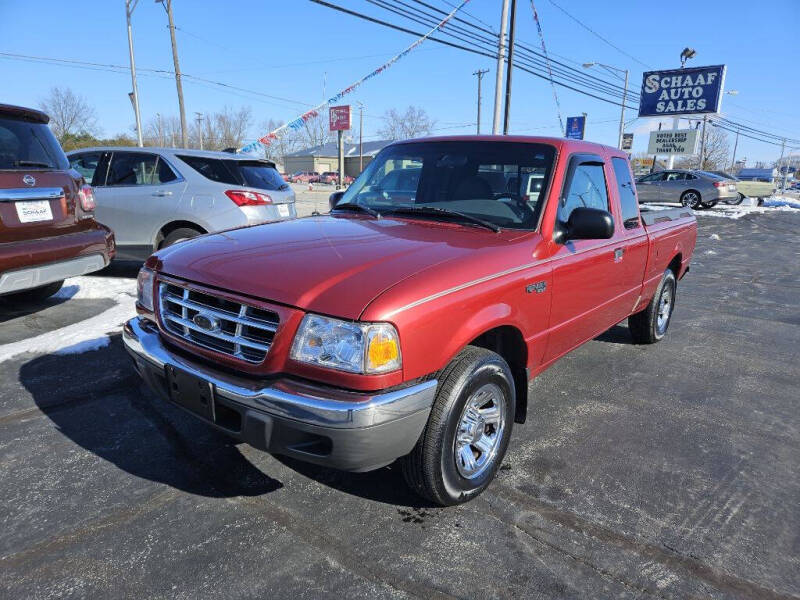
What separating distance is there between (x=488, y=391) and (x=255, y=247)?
137 cm

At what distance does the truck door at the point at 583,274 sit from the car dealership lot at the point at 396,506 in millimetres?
625

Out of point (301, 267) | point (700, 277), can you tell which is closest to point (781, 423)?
point (301, 267)

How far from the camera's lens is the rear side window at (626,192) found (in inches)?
166

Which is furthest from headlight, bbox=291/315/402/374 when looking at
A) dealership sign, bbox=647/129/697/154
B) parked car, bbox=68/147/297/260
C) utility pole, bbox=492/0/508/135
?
dealership sign, bbox=647/129/697/154

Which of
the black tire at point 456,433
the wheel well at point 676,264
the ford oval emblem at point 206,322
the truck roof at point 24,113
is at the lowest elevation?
the black tire at point 456,433

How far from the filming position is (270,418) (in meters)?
2.10

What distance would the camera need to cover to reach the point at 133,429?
10.6ft

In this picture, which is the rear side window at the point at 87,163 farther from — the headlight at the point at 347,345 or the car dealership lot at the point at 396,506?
the headlight at the point at 347,345

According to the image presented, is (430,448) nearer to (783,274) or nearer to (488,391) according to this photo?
(488,391)

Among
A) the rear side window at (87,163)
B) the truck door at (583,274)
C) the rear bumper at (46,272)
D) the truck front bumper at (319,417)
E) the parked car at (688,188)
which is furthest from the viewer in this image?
the parked car at (688,188)

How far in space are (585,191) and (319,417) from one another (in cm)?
253

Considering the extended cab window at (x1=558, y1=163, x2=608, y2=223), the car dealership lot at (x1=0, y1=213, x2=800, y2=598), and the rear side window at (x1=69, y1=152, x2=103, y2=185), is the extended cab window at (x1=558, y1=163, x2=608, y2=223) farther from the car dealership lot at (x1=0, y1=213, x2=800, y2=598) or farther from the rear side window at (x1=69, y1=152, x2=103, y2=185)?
the rear side window at (x1=69, y1=152, x2=103, y2=185)

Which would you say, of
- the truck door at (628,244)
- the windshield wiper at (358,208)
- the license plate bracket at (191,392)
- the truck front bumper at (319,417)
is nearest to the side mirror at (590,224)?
the truck door at (628,244)

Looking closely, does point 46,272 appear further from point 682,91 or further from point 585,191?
point 682,91
